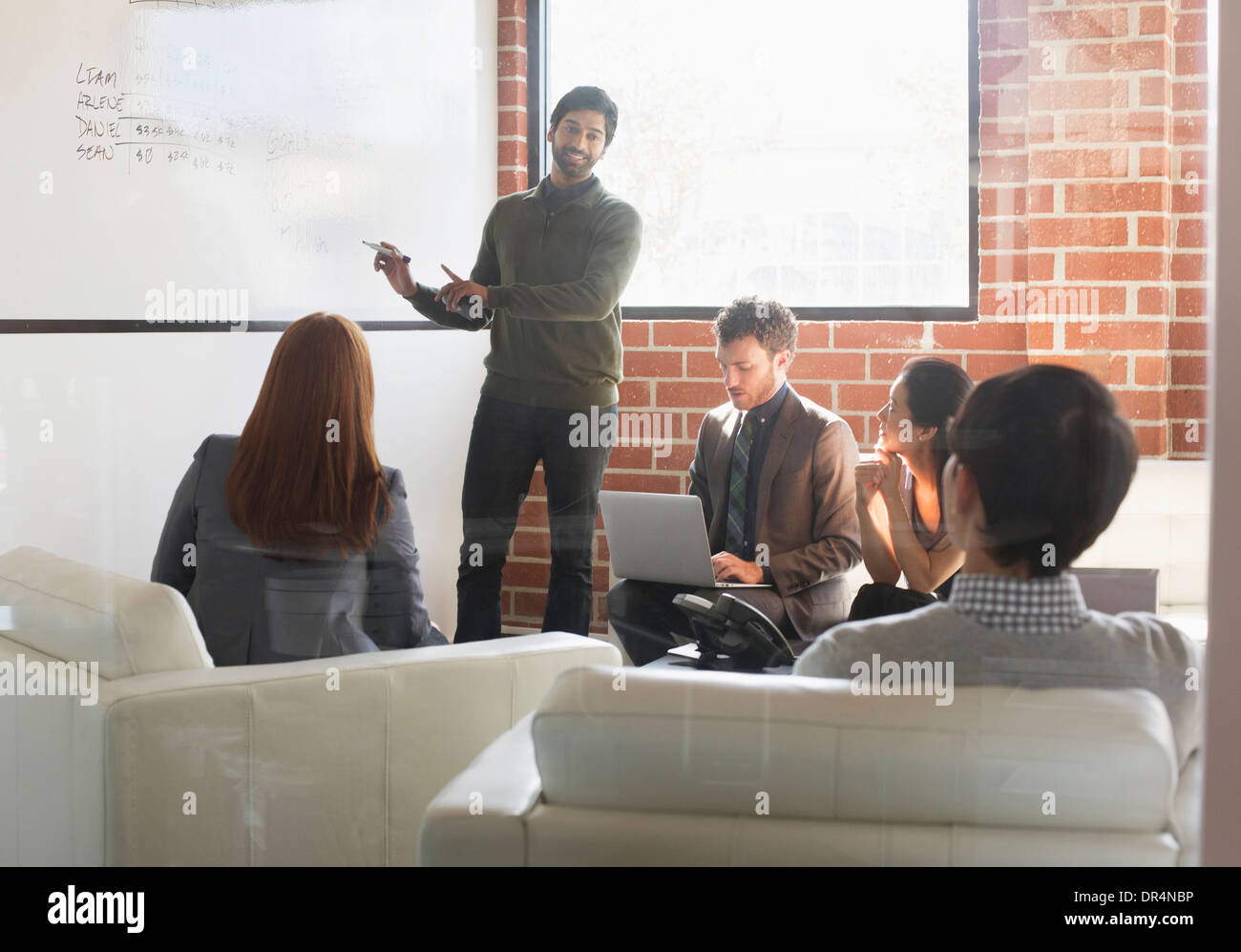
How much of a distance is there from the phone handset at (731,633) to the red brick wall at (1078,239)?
296 mm

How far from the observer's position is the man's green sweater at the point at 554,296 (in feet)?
5.76

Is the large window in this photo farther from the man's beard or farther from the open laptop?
the open laptop

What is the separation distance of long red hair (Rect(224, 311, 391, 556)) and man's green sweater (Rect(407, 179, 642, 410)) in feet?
0.55

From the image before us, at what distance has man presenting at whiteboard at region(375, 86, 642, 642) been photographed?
175 centimetres

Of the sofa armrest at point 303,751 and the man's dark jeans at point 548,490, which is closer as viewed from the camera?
the sofa armrest at point 303,751

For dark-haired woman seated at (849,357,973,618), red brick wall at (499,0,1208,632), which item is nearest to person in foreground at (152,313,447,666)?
red brick wall at (499,0,1208,632)

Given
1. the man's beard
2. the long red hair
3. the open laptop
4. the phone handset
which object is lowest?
the phone handset

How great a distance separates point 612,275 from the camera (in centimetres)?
176

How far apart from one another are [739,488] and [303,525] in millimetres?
715

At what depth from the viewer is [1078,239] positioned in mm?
1622

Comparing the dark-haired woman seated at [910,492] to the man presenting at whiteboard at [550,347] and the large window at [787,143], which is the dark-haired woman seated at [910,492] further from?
the man presenting at whiteboard at [550,347]

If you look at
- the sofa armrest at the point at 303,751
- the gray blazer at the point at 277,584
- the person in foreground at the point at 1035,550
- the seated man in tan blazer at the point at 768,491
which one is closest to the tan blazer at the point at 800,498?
the seated man in tan blazer at the point at 768,491

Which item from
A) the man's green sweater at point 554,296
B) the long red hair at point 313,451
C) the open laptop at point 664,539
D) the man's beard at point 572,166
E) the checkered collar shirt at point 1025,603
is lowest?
the checkered collar shirt at point 1025,603

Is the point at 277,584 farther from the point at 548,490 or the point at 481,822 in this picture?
the point at 481,822
